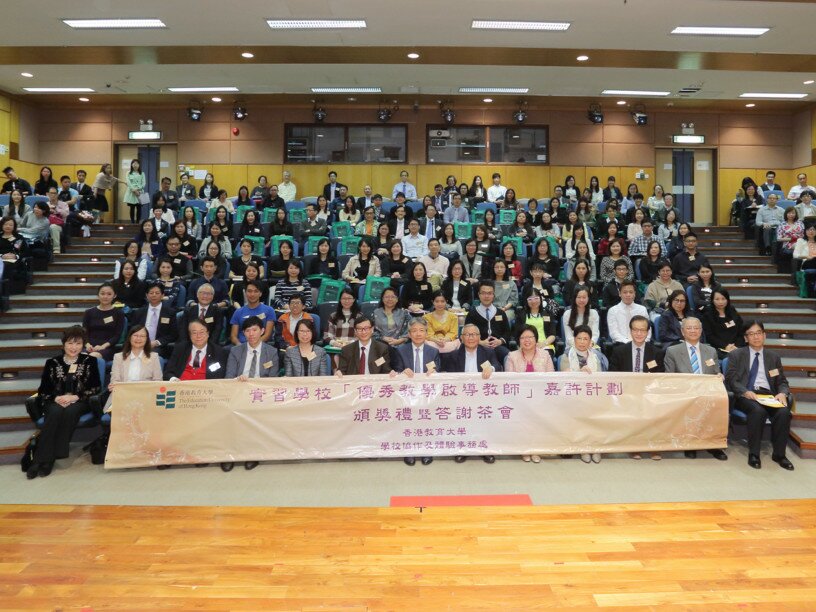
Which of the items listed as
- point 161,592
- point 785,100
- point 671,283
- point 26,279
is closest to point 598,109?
point 785,100

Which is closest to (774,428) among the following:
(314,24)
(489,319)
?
(489,319)

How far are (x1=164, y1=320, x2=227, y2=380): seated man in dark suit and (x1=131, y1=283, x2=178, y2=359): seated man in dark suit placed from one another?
36.2 inches

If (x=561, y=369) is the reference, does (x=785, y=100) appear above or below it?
above

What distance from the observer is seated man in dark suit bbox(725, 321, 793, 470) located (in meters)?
4.18

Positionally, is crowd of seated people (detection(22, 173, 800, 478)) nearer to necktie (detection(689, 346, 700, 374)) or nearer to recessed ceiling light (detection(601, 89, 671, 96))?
necktie (detection(689, 346, 700, 374))

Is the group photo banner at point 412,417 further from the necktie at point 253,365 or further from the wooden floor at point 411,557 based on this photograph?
the wooden floor at point 411,557

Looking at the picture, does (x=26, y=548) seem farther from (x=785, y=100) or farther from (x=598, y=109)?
(x=785, y=100)

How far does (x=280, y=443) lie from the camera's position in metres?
4.11

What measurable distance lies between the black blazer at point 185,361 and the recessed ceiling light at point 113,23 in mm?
5019

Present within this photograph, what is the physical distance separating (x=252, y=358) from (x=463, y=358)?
72.1 inches

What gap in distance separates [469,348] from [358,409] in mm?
→ 1146

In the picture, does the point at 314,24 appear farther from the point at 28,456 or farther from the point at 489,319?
the point at 28,456

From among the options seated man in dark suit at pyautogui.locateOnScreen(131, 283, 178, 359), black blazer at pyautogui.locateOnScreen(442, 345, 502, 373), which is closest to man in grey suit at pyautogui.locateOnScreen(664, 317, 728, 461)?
black blazer at pyautogui.locateOnScreen(442, 345, 502, 373)

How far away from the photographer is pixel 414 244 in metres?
7.96
